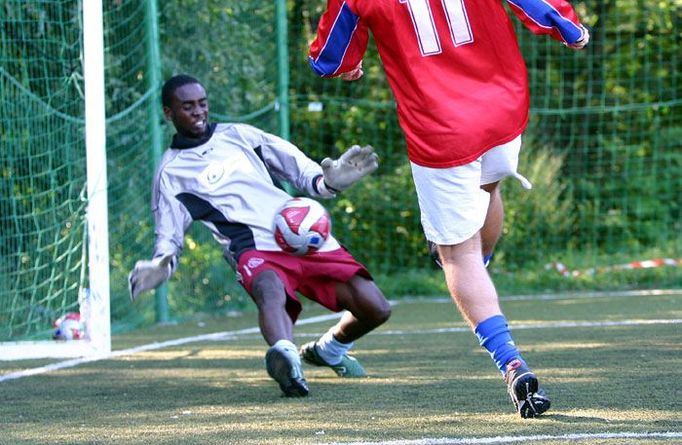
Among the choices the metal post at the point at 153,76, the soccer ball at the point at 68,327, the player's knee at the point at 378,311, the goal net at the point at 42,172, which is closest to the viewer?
the player's knee at the point at 378,311

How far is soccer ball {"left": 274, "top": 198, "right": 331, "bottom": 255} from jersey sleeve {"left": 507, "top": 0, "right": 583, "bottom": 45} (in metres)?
1.81

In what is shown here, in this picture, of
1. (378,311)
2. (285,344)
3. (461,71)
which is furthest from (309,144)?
(461,71)

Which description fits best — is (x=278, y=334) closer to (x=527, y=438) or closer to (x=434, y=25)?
(x=434, y=25)

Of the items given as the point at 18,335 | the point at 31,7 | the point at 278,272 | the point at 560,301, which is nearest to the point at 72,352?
the point at 18,335

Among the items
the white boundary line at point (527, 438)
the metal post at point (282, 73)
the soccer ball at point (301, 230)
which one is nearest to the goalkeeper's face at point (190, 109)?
Answer: the soccer ball at point (301, 230)

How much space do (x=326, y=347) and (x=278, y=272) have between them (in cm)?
40

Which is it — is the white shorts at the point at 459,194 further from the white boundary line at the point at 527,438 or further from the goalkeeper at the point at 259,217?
the goalkeeper at the point at 259,217

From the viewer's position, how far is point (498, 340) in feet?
15.0

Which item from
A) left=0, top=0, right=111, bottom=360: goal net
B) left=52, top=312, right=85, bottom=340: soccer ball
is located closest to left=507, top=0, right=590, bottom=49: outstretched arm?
left=0, top=0, right=111, bottom=360: goal net

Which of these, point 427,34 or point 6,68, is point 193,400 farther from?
point 6,68

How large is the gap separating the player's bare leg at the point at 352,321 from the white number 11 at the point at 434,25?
1.67 m

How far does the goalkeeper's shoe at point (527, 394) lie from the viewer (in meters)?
4.39

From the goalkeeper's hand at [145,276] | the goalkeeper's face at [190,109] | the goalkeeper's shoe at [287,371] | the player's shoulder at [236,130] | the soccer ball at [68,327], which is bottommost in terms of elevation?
the soccer ball at [68,327]

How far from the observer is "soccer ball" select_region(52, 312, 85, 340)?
859 centimetres
